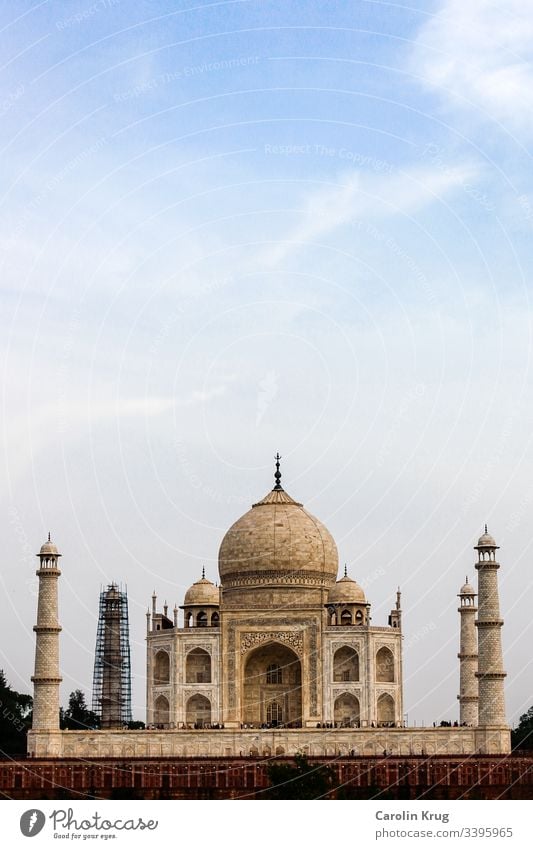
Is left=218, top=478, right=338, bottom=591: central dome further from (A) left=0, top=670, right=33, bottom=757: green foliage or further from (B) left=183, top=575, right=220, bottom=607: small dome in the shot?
(A) left=0, top=670, right=33, bottom=757: green foliage

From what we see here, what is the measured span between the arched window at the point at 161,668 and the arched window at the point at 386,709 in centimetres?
754

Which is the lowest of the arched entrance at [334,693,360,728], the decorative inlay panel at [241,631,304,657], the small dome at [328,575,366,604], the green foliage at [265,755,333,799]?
the green foliage at [265,755,333,799]

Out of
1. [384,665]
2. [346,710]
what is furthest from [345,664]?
[346,710]

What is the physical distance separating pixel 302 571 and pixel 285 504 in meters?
2.78

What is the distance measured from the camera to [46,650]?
60.4 meters

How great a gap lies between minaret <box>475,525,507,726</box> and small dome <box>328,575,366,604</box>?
6.57m

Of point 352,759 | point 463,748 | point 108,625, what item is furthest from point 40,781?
point 108,625

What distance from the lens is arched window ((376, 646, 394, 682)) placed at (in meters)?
65.0

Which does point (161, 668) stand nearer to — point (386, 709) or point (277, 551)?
point (277, 551)

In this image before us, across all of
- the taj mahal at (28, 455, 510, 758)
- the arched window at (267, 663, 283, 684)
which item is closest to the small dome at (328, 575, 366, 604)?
the taj mahal at (28, 455, 510, 758)

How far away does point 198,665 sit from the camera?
64.9 metres

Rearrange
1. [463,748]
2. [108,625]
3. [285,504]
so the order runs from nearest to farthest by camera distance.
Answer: [463,748] → [285,504] → [108,625]
